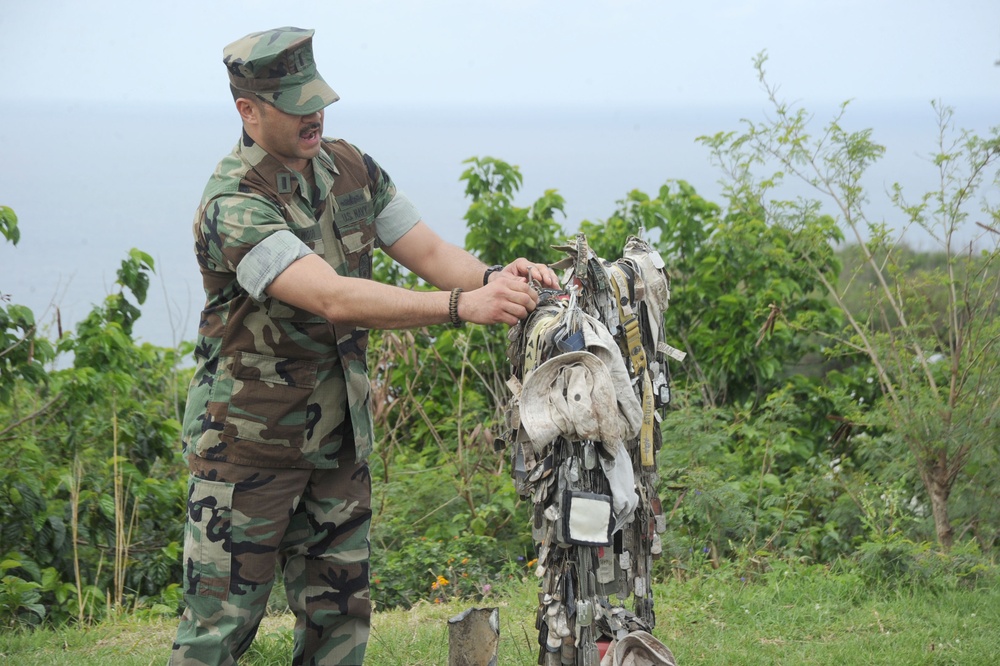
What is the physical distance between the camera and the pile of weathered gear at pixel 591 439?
8.48 feet

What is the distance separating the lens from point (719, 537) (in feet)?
16.4

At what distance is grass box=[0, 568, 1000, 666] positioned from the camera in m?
3.89


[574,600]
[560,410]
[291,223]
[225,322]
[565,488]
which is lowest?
[574,600]

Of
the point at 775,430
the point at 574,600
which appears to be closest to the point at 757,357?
the point at 775,430

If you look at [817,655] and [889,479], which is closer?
[817,655]

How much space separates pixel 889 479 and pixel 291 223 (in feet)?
11.8

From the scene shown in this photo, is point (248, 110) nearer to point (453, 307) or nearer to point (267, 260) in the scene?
point (267, 260)

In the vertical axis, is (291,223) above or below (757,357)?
above

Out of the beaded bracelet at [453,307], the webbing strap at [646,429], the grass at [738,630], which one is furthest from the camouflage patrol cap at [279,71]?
the grass at [738,630]

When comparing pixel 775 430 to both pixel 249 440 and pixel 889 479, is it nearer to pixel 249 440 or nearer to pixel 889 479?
pixel 889 479

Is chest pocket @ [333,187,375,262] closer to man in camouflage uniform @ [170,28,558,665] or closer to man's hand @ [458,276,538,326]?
man in camouflage uniform @ [170,28,558,665]

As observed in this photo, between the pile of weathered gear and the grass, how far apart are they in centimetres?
98

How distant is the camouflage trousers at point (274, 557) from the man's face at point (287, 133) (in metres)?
0.93

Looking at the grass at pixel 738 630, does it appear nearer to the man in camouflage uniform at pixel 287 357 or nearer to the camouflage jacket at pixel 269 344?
the man in camouflage uniform at pixel 287 357
